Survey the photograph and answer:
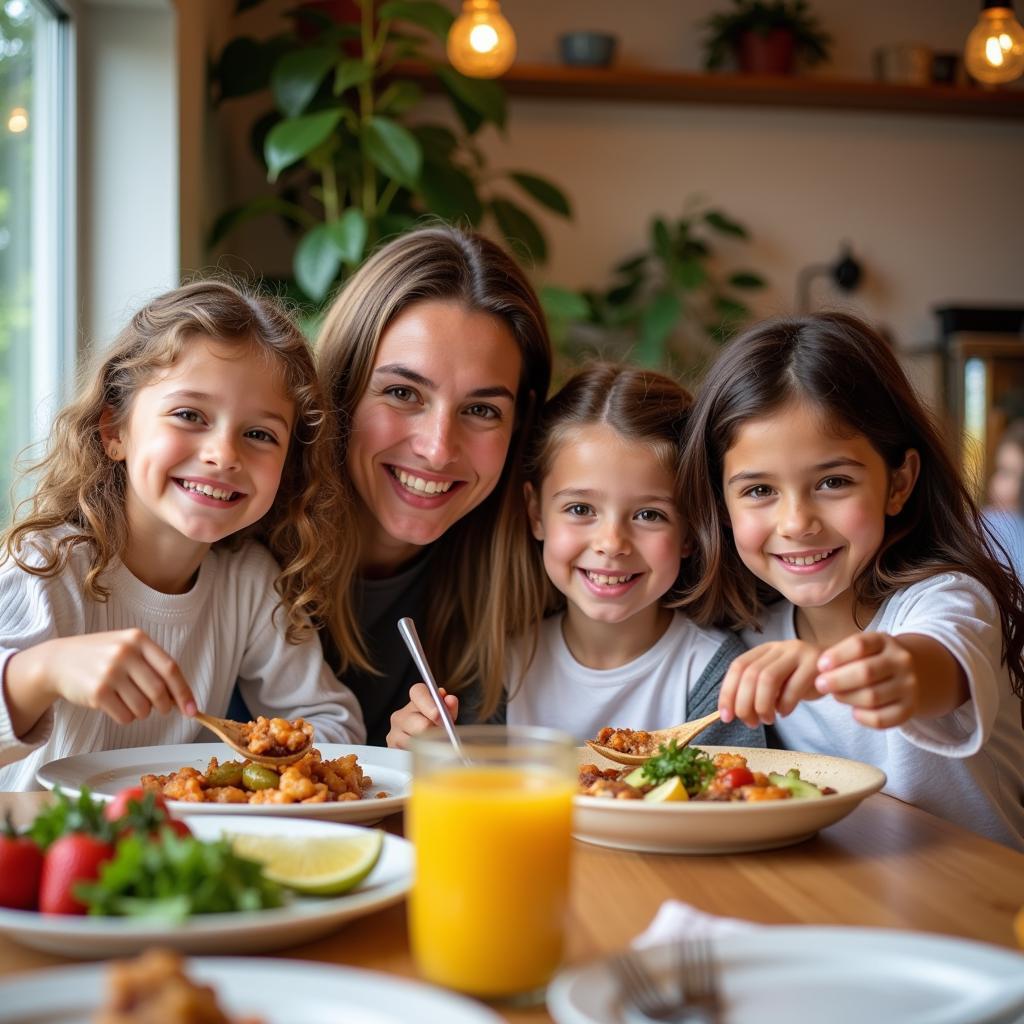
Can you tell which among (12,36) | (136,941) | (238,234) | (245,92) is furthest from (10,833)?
(238,234)

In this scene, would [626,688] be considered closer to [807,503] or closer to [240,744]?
[807,503]

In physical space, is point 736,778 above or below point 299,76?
below

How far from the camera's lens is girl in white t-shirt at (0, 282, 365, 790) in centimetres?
160

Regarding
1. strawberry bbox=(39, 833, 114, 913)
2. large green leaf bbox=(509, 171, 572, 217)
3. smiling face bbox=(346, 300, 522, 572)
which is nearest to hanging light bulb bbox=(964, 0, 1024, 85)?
large green leaf bbox=(509, 171, 572, 217)

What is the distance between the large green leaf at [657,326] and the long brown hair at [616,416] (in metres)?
2.61

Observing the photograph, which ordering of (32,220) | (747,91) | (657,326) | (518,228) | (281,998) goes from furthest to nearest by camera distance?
Result: 1. (747,91)
2. (657,326)
3. (518,228)
4. (32,220)
5. (281,998)

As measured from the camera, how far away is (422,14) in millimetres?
3330

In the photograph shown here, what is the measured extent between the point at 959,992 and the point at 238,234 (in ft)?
14.1

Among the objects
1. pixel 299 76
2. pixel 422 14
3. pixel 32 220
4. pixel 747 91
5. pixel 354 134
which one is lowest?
pixel 32 220

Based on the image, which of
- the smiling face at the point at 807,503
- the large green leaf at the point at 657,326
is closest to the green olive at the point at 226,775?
the smiling face at the point at 807,503

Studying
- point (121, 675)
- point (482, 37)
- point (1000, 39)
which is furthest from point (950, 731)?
point (482, 37)

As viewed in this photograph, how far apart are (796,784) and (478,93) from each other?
2.82 metres

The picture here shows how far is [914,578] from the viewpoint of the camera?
1.71 meters

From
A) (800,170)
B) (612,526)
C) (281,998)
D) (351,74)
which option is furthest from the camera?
(800,170)
